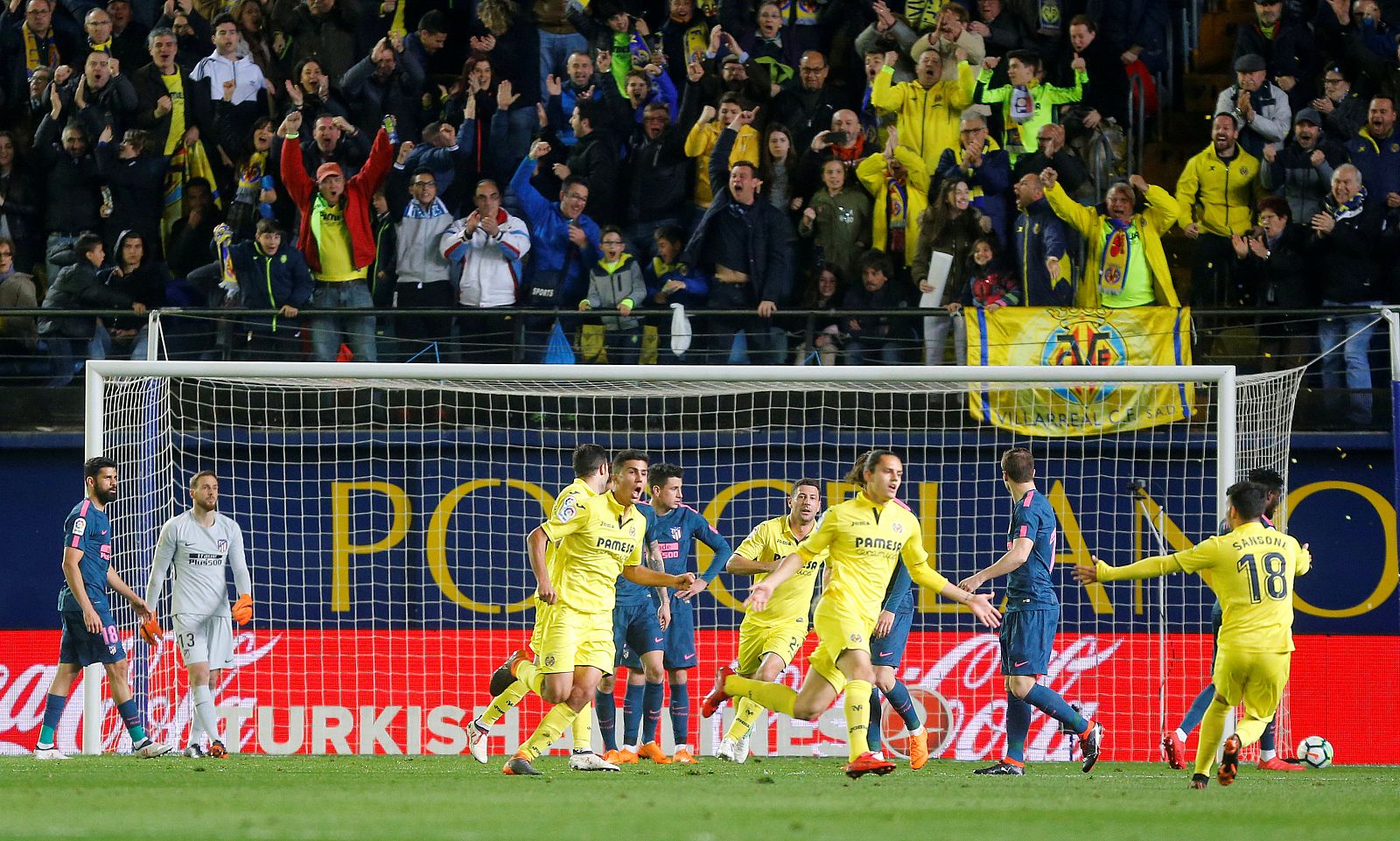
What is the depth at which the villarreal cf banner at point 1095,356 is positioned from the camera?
1365cm

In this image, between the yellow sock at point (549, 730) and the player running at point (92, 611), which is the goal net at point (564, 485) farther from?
the yellow sock at point (549, 730)

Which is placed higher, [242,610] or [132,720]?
[242,610]

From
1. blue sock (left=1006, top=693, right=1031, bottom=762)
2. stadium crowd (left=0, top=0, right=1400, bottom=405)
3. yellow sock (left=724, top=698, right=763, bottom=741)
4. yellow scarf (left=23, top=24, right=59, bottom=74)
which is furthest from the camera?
yellow scarf (left=23, top=24, right=59, bottom=74)

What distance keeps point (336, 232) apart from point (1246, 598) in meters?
8.42

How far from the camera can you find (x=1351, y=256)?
45.8 ft

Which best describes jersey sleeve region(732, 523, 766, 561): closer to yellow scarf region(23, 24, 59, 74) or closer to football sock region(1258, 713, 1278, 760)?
football sock region(1258, 713, 1278, 760)

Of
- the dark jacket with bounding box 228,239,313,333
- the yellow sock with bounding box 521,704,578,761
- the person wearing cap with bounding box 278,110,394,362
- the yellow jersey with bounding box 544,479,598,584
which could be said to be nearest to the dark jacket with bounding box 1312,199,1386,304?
the yellow jersey with bounding box 544,479,598,584

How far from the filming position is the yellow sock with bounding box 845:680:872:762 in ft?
30.0

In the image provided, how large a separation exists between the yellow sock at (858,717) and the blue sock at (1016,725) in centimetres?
170

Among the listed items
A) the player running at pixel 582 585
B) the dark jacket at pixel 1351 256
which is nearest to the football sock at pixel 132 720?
the player running at pixel 582 585

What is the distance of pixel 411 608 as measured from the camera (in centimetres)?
1423

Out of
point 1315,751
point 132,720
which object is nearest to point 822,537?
point 1315,751

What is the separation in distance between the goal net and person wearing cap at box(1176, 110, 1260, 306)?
2.84ft

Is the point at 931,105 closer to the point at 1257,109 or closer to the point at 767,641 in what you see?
the point at 1257,109
